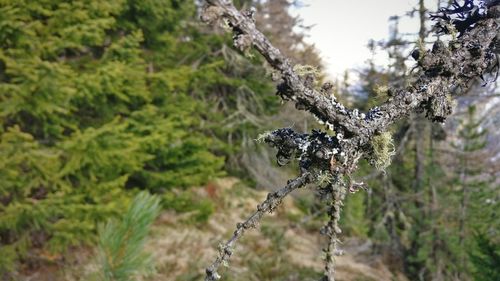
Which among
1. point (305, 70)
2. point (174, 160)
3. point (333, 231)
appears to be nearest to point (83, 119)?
point (174, 160)

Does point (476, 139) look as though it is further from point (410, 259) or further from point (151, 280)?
point (151, 280)

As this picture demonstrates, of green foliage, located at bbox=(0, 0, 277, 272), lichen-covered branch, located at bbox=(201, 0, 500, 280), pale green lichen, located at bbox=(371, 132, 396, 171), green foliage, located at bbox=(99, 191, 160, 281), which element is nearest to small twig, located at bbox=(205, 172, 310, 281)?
lichen-covered branch, located at bbox=(201, 0, 500, 280)

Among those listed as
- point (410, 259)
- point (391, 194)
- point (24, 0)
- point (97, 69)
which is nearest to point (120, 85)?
point (97, 69)

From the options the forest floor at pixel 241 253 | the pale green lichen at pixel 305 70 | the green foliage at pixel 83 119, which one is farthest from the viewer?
the forest floor at pixel 241 253

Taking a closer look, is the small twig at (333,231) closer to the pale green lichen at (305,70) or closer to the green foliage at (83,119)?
the pale green lichen at (305,70)

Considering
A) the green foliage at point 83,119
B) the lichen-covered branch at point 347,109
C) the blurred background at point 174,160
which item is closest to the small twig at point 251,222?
the lichen-covered branch at point 347,109

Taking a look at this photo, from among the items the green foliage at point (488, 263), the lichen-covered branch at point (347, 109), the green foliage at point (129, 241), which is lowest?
the green foliage at point (129, 241)

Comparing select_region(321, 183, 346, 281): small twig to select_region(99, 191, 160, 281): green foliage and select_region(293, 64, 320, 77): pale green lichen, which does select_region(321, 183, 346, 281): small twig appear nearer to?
select_region(293, 64, 320, 77): pale green lichen
